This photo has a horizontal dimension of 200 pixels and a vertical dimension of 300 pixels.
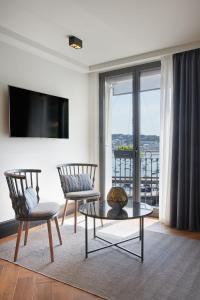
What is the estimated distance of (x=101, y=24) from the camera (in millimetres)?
2850

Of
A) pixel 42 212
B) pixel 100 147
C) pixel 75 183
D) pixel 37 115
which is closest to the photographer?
pixel 42 212

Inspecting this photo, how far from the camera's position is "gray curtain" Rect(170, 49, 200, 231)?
3309mm

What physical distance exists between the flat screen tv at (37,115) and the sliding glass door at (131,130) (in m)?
0.84

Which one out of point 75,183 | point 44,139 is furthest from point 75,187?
point 44,139

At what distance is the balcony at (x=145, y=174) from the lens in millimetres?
4160

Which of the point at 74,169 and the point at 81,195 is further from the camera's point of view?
the point at 74,169

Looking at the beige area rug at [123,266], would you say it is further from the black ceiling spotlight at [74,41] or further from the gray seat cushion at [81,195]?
the black ceiling spotlight at [74,41]

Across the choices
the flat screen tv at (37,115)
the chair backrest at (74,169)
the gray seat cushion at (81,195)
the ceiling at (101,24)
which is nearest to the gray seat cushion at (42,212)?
the gray seat cushion at (81,195)

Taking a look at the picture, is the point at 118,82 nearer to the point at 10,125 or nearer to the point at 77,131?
the point at 77,131

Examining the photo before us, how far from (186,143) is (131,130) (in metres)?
1.06

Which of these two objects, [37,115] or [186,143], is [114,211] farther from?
[37,115]

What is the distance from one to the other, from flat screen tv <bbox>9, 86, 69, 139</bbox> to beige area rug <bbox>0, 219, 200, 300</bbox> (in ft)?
4.50

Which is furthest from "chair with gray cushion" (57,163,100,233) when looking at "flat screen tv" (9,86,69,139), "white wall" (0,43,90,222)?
"flat screen tv" (9,86,69,139)

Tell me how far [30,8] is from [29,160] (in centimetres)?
185
